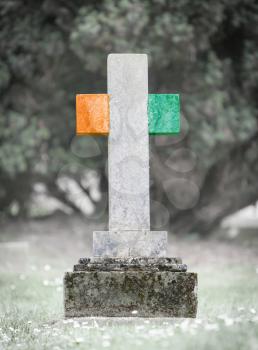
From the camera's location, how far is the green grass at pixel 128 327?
4328 millimetres

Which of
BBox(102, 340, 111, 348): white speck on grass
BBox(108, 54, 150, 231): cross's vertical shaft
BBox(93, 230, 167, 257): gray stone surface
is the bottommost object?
BBox(102, 340, 111, 348): white speck on grass

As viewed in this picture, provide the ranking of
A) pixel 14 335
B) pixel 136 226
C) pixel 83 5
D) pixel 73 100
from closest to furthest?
pixel 14 335, pixel 136 226, pixel 83 5, pixel 73 100

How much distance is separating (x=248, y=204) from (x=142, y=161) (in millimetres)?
9683

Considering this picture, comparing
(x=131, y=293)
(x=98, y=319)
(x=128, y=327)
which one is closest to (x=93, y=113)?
(x=131, y=293)

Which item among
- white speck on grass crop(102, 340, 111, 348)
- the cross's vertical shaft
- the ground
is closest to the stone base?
the ground

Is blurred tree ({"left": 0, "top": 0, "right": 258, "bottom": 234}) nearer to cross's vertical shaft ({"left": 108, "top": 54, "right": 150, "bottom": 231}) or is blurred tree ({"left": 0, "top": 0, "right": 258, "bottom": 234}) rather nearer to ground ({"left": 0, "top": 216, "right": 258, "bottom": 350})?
ground ({"left": 0, "top": 216, "right": 258, "bottom": 350})

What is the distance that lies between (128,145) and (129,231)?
88 centimetres

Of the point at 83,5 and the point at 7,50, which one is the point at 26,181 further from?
the point at 83,5

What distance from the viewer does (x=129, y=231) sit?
5988 mm

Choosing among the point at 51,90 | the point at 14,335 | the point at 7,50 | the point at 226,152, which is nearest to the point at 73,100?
the point at 51,90

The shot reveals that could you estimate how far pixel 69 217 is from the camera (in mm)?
16250

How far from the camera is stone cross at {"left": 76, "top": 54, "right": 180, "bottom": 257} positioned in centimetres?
596

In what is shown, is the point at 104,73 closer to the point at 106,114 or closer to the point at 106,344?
the point at 106,114

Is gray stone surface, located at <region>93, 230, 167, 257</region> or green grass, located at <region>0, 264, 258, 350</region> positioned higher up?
gray stone surface, located at <region>93, 230, 167, 257</region>
